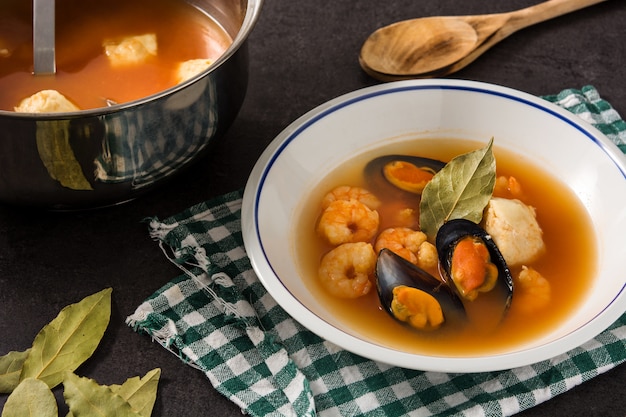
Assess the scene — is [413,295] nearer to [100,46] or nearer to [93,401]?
[93,401]

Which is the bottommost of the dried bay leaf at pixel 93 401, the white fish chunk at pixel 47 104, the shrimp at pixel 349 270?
the dried bay leaf at pixel 93 401

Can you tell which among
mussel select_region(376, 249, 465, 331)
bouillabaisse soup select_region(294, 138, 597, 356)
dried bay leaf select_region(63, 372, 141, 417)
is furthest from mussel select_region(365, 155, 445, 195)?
dried bay leaf select_region(63, 372, 141, 417)

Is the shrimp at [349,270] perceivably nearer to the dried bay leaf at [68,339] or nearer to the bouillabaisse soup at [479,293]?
the bouillabaisse soup at [479,293]

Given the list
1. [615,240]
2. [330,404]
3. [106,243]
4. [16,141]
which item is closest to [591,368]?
[615,240]

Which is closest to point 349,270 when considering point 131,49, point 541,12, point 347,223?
point 347,223

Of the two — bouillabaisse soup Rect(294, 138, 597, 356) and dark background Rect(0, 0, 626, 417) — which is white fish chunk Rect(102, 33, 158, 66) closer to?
dark background Rect(0, 0, 626, 417)

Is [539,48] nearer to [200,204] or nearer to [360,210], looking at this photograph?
[360,210]

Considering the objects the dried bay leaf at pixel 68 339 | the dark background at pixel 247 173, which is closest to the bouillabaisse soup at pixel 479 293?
the dark background at pixel 247 173
